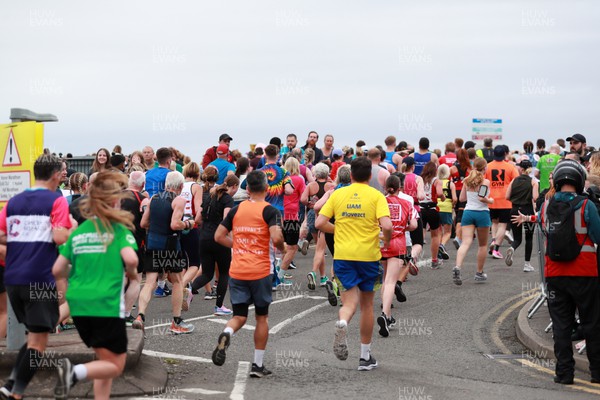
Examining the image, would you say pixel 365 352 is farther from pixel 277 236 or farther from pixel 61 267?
pixel 61 267

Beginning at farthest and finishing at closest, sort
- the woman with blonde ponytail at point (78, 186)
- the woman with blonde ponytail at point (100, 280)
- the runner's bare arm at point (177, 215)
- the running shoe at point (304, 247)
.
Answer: the running shoe at point (304, 247)
the woman with blonde ponytail at point (78, 186)
the runner's bare arm at point (177, 215)
the woman with blonde ponytail at point (100, 280)

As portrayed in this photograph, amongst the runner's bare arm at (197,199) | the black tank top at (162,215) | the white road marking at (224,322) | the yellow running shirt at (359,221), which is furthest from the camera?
the runner's bare arm at (197,199)

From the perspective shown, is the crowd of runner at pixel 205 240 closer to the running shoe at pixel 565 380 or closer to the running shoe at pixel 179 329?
the running shoe at pixel 179 329

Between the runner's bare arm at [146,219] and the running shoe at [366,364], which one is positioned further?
the runner's bare arm at [146,219]

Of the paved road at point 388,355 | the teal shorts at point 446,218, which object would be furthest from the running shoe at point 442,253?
the paved road at point 388,355

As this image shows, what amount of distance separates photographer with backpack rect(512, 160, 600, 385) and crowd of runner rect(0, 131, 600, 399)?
2.34ft

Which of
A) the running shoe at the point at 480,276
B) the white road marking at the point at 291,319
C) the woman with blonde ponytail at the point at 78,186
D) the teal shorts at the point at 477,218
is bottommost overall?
the white road marking at the point at 291,319

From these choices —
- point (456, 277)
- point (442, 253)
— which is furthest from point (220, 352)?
point (442, 253)

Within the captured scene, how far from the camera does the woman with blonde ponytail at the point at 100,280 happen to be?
6934mm

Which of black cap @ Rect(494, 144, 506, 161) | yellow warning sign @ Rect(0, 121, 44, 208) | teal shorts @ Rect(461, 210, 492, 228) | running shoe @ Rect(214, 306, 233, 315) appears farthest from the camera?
black cap @ Rect(494, 144, 506, 161)

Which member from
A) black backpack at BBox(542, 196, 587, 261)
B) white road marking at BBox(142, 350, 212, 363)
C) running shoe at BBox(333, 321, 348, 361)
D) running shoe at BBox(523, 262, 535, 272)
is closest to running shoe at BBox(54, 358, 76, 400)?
running shoe at BBox(333, 321, 348, 361)

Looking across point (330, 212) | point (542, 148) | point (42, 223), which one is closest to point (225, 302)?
point (330, 212)

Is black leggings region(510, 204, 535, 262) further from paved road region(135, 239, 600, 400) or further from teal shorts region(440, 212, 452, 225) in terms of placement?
paved road region(135, 239, 600, 400)

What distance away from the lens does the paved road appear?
904 cm
